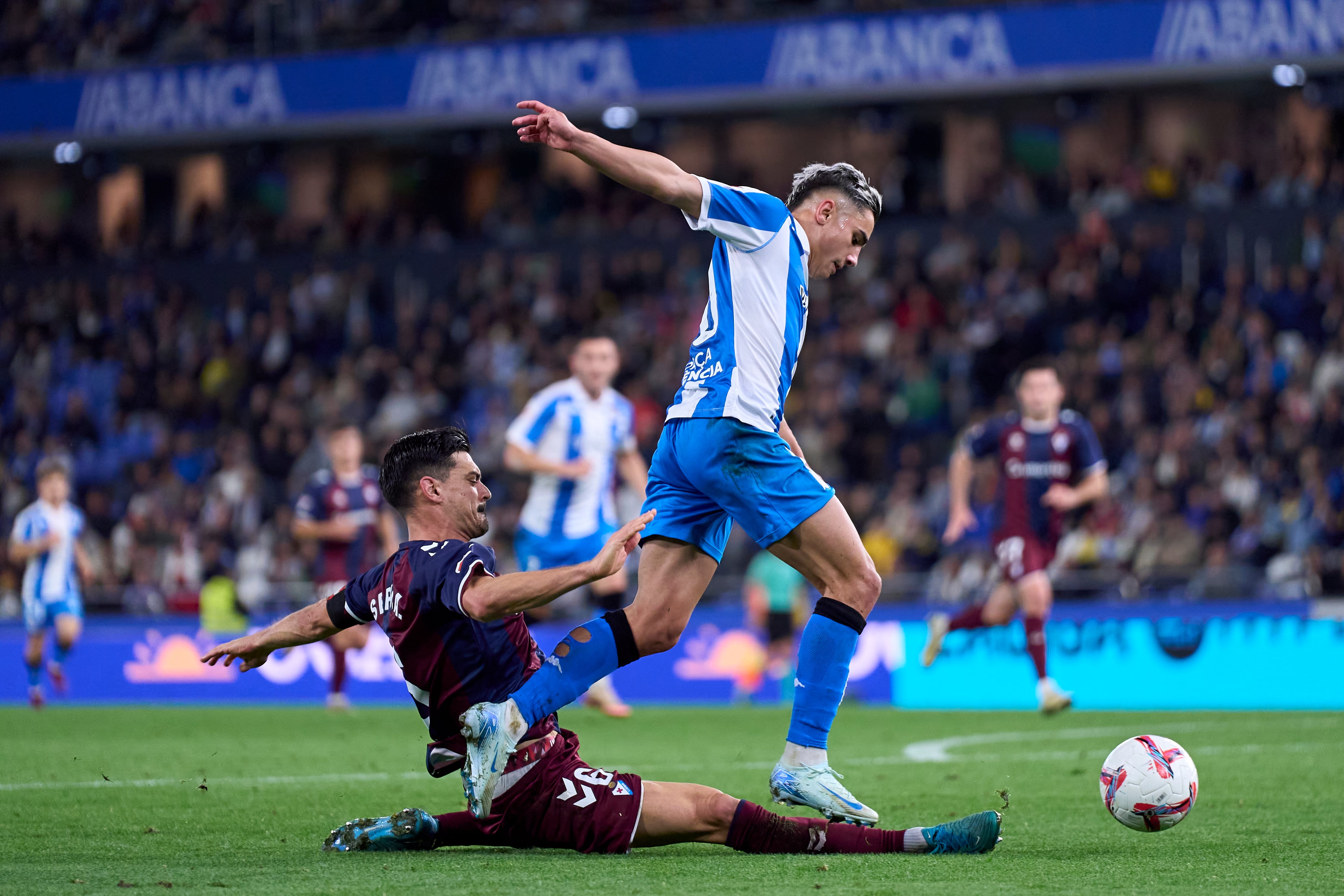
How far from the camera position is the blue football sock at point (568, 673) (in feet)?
15.3

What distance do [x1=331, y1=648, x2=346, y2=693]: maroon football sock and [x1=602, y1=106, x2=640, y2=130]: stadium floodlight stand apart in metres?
10.1

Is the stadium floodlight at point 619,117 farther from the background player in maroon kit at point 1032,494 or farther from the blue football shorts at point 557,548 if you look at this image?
the blue football shorts at point 557,548

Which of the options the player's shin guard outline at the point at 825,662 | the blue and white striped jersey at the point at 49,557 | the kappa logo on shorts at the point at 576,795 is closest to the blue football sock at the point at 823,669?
the player's shin guard outline at the point at 825,662

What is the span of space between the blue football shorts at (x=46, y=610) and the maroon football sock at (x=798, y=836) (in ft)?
36.6

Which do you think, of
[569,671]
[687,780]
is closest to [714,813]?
[569,671]

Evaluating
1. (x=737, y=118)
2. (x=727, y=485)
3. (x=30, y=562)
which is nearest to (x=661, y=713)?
(x=30, y=562)

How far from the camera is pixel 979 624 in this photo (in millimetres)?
11398

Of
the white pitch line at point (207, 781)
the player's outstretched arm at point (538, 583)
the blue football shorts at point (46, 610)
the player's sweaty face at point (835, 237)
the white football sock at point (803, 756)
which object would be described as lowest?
the white football sock at point (803, 756)

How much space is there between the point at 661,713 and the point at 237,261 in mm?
13993

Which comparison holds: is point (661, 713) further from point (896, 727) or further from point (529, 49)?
point (529, 49)

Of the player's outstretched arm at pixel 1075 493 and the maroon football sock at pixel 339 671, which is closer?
the player's outstretched arm at pixel 1075 493

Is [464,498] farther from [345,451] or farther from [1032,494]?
[345,451]

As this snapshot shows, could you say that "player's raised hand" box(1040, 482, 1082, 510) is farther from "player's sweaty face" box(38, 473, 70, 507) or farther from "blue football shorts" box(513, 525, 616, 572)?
"player's sweaty face" box(38, 473, 70, 507)

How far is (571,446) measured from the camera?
1102 centimetres
